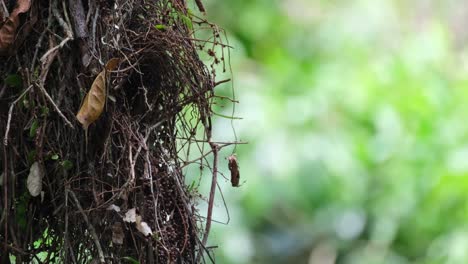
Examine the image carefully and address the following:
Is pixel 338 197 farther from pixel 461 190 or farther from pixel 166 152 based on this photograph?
pixel 166 152

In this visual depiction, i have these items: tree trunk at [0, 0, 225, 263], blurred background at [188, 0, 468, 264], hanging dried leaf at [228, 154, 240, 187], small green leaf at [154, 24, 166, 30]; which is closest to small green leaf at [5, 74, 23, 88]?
tree trunk at [0, 0, 225, 263]

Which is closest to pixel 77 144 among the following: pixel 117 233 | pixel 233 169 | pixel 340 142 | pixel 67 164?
pixel 67 164

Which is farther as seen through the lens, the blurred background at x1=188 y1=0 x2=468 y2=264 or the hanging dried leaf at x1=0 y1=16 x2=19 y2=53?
the blurred background at x1=188 y1=0 x2=468 y2=264

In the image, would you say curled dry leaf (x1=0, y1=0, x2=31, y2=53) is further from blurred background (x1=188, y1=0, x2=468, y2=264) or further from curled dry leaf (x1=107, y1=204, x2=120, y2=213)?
blurred background (x1=188, y1=0, x2=468, y2=264)

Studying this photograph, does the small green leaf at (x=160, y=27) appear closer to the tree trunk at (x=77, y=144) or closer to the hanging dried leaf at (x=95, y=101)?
the tree trunk at (x=77, y=144)

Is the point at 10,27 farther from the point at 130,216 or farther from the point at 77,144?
the point at 130,216
